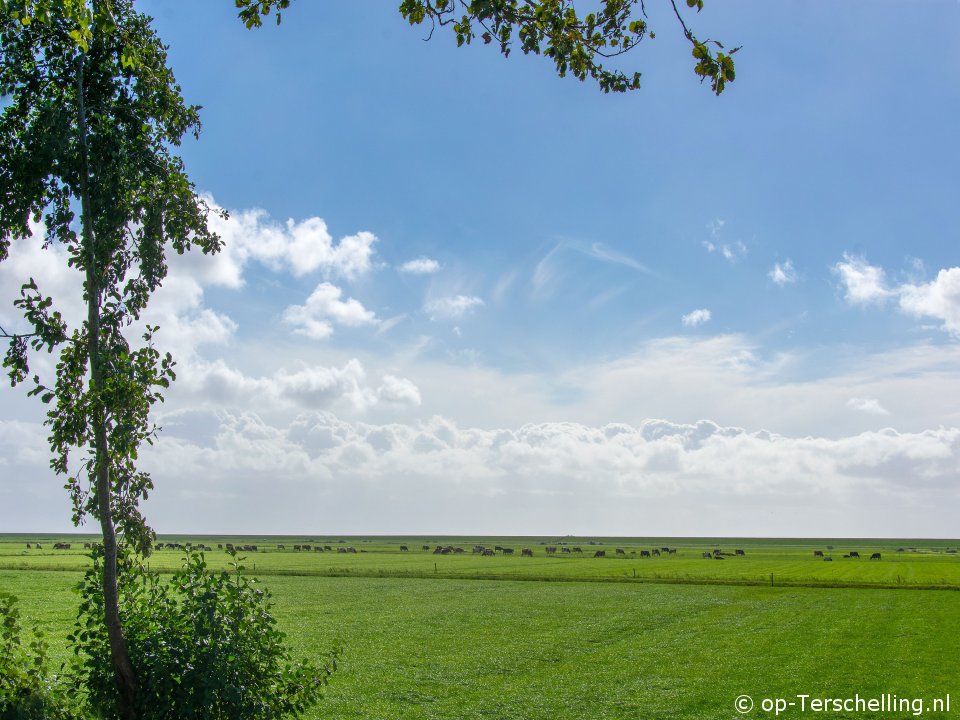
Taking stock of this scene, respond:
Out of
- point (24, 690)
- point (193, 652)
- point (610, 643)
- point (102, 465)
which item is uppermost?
point (102, 465)

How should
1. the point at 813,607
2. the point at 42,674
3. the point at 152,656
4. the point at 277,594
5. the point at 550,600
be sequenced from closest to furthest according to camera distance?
the point at 152,656
the point at 42,674
the point at 813,607
the point at 550,600
the point at 277,594

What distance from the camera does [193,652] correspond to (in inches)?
408

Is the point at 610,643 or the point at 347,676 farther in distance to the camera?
the point at 610,643

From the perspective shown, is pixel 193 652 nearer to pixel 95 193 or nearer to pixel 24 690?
pixel 24 690

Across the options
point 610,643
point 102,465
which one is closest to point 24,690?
point 102,465

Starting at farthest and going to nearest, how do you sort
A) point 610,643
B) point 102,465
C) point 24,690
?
point 610,643
point 24,690
point 102,465

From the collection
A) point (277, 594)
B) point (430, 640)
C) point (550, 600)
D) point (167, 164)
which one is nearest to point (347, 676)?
point (430, 640)

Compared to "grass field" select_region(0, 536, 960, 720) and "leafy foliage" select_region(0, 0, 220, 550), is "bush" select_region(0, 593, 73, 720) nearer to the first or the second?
"leafy foliage" select_region(0, 0, 220, 550)

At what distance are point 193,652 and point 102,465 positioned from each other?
307 cm

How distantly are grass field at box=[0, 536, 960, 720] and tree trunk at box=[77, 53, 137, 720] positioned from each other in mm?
12680

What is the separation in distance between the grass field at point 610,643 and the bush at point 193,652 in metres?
12.2

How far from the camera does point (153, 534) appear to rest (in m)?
10.7

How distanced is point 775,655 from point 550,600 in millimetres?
23173

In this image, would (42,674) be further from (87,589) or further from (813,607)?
(813,607)
